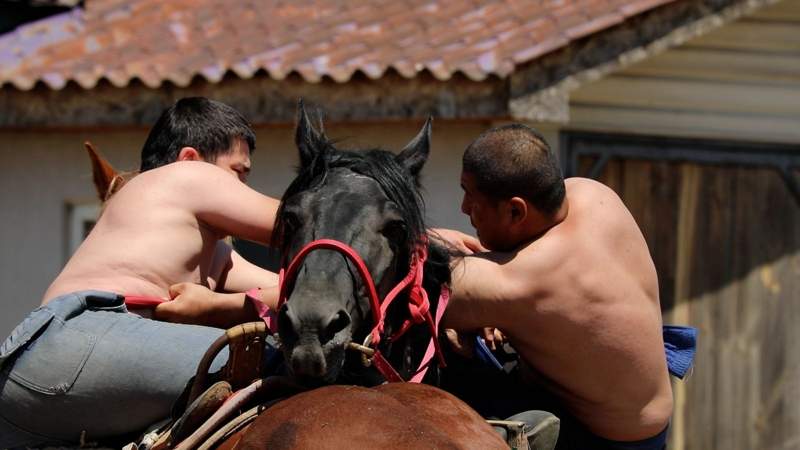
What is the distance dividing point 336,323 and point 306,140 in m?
0.79

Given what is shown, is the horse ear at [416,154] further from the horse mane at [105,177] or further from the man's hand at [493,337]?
the horse mane at [105,177]

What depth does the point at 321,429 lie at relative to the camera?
A: 299 centimetres

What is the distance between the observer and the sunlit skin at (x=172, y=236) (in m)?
4.06

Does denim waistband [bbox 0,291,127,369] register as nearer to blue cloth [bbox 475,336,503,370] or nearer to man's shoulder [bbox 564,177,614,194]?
blue cloth [bbox 475,336,503,370]

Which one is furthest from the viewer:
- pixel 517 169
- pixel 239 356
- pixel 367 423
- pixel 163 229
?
pixel 163 229

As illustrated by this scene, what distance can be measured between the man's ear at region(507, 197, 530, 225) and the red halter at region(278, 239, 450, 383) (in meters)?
0.28

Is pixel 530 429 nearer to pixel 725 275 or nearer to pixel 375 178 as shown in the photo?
pixel 375 178

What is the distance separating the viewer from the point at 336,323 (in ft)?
11.4

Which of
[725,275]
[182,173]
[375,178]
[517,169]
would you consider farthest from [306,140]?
[725,275]

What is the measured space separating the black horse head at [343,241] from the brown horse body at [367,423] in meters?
0.22

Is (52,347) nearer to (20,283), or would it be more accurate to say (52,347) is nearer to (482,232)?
(482,232)

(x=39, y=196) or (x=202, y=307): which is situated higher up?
(x=202, y=307)

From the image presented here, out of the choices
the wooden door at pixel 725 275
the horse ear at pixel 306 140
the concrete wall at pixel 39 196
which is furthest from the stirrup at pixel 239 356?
the wooden door at pixel 725 275

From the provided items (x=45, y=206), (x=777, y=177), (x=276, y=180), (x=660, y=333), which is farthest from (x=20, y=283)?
(x=660, y=333)
